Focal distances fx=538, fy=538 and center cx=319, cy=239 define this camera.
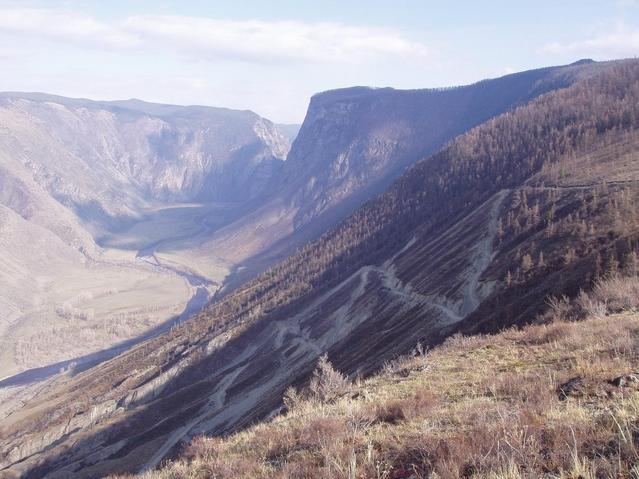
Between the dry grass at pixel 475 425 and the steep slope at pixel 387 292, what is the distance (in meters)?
24.8

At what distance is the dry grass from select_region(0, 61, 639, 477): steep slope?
2482 cm

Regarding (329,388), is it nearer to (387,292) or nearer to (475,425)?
(475,425)

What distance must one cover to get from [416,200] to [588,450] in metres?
142

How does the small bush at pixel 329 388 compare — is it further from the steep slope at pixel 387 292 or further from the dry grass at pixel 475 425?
the steep slope at pixel 387 292

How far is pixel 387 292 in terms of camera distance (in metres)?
90.5

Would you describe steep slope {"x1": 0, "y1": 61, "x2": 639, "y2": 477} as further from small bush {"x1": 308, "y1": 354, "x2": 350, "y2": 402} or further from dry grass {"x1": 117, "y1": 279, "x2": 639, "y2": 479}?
dry grass {"x1": 117, "y1": 279, "x2": 639, "y2": 479}

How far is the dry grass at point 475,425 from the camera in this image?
31.0 ft

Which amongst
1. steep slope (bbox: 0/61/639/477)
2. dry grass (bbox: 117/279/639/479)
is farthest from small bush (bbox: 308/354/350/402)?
steep slope (bbox: 0/61/639/477)

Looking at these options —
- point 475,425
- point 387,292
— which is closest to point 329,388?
point 475,425

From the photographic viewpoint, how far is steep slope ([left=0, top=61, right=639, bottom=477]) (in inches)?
2429

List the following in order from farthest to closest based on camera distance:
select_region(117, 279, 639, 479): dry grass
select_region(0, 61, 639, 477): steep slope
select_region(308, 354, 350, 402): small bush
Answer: select_region(0, 61, 639, 477): steep slope, select_region(308, 354, 350, 402): small bush, select_region(117, 279, 639, 479): dry grass

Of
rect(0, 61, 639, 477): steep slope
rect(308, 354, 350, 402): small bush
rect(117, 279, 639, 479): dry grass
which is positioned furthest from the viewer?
rect(0, 61, 639, 477): steep slope

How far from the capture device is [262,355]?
100 m

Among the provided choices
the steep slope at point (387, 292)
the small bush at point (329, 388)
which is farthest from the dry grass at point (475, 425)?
the steep slope at point (387, 292)
